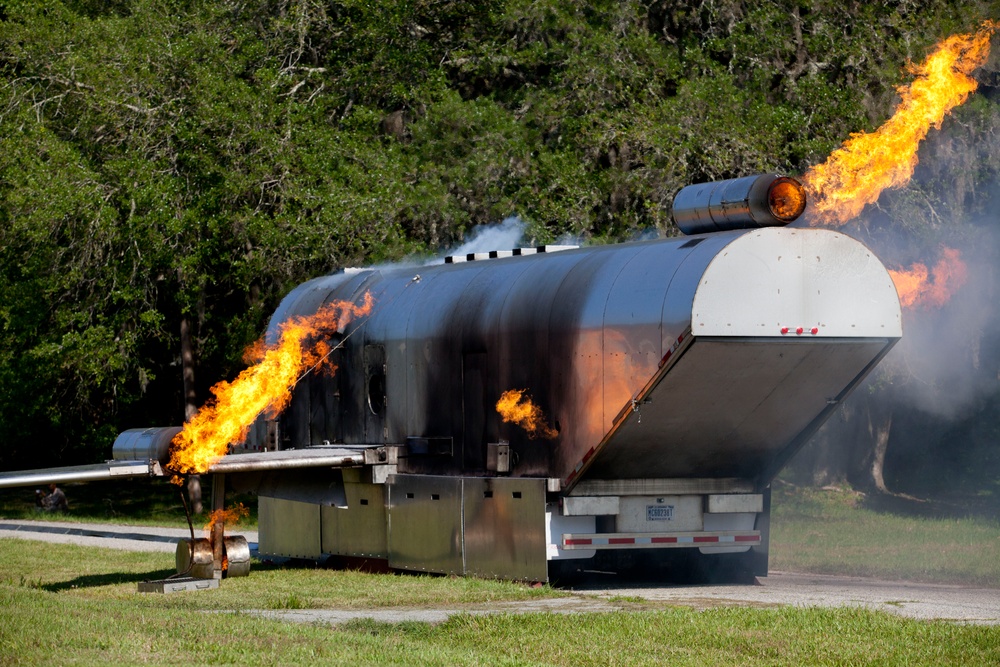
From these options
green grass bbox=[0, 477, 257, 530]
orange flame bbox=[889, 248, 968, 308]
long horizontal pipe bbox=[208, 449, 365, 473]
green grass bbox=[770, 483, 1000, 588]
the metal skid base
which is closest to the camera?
the metal skid base

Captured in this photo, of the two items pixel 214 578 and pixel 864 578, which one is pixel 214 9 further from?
pixel 864 578

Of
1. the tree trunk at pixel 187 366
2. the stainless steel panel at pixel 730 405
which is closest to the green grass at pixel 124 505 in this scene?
the tree trunk at pixel 187 366

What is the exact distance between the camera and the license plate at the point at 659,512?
16.0m

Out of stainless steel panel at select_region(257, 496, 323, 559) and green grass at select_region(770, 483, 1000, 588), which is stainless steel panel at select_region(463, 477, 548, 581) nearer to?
stainless steel panel at select_region(257, 496, 323, 559)

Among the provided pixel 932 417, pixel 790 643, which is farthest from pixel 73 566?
pixel 932 417

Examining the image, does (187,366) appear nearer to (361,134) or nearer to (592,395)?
(361,134)

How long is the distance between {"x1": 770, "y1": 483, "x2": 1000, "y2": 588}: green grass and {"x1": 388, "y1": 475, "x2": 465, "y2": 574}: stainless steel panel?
15.7 ft

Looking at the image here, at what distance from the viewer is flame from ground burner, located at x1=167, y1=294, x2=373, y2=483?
58.0ft

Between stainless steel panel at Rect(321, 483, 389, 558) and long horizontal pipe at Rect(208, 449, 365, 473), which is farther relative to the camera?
stainless steel panel at Rect(321, 483, 389, 558)

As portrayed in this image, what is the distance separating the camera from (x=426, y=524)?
17172 millimetres

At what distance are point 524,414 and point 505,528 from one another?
3.88ft

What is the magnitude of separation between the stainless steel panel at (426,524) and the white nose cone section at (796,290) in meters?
4.00

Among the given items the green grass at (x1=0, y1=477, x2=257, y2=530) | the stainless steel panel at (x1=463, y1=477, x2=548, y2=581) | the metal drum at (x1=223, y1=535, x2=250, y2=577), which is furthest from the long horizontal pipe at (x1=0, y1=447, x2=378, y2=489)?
the green grass at (x1=0, y1=477, x2=257, y2=530)

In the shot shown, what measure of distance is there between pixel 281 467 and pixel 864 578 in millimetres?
6768
